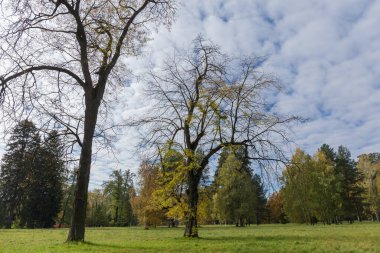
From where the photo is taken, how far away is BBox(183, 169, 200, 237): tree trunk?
2070 centimetres

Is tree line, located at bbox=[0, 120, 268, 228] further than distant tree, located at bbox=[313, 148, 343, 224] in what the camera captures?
No

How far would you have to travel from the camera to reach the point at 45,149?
1485 cm

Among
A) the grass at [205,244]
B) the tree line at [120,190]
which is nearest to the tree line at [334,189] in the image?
the tree line at [120,190]

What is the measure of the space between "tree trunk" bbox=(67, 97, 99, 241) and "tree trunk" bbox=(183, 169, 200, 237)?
798 centimetres

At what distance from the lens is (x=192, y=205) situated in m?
21.0

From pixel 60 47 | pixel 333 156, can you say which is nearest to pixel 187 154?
pixel 60 47

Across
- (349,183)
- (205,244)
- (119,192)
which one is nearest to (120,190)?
(119,192)

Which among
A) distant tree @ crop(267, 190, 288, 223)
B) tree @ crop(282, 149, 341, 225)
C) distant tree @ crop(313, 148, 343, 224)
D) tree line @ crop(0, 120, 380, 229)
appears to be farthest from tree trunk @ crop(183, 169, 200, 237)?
distant tree @ crop(267, 190, 288, 223)

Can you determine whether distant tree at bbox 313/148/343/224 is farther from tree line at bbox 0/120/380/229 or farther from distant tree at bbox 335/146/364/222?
distant tree at bbox 335/146/364/222

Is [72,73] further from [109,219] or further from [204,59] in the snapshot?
[109,219]

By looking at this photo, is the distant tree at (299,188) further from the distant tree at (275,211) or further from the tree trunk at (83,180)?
the distant tree at (275,211)

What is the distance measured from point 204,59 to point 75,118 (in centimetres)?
995

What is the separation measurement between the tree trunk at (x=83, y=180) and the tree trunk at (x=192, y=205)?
798 centimetres

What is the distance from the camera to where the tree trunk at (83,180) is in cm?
1391
